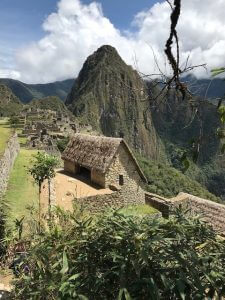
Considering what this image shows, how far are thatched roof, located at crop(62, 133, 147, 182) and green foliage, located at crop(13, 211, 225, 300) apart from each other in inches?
485

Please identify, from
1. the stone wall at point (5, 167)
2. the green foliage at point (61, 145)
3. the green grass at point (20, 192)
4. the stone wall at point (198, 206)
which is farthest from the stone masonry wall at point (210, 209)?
the green foliage at point (61, 145)

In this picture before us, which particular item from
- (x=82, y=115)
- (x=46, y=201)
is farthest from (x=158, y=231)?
(x=82, y=115)

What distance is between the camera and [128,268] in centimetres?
341

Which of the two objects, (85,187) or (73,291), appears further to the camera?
(85,187)

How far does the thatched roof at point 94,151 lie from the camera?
16625 millimetres

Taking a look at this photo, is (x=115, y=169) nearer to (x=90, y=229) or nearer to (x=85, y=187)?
(x=85, y=187)

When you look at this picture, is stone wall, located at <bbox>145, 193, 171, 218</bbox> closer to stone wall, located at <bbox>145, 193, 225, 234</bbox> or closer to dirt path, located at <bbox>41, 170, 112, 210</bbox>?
stone wall, located at <bbox>145, 193, 225, 234</bbox>

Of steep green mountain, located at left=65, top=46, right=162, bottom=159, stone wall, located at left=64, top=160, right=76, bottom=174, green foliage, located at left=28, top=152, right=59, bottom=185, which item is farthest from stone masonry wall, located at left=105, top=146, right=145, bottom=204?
steep green mountain, located at left=65, top=46, right=162, bottom=159

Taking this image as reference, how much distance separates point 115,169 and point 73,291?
1337cm

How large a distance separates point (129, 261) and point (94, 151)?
14.6 m

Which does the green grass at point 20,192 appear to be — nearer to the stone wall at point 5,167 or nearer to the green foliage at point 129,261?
the stone wall at point 5,167

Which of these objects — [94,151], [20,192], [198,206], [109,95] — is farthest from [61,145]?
[109,95]

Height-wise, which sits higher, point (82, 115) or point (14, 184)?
point (82, 115)

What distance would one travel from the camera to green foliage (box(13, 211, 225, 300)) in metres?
3.27
